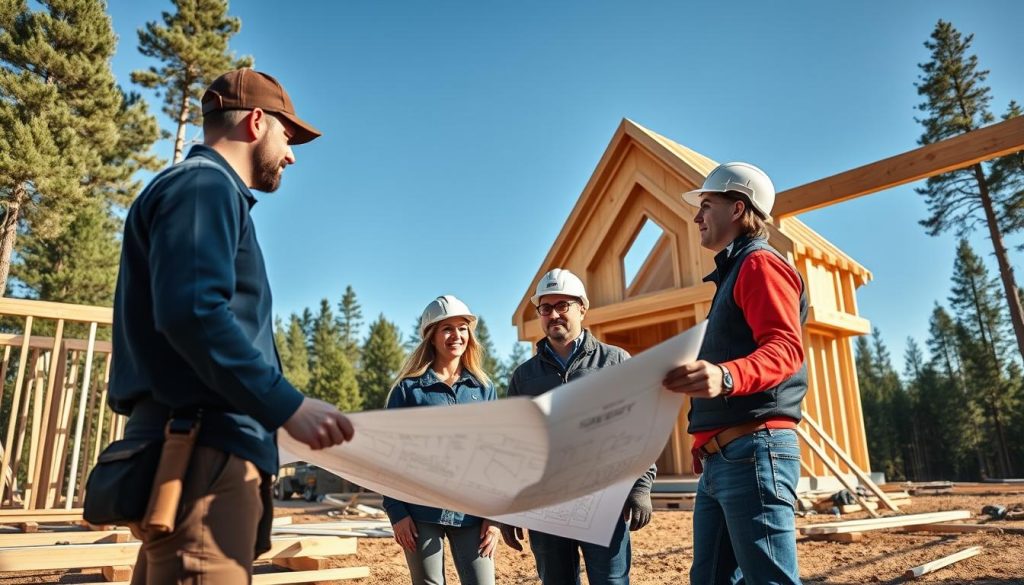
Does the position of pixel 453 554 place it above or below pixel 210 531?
below

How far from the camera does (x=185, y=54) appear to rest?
24.7m

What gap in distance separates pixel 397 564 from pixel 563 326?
14.4 ft

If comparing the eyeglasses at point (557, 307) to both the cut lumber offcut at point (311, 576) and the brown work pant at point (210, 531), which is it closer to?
the brown work pant at point (210, 531)

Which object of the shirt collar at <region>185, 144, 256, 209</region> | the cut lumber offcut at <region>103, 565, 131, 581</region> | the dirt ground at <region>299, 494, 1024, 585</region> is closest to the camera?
the shirt collar at <region>185, 144, 256, 209</region>

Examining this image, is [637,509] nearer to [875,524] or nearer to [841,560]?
[841,560]

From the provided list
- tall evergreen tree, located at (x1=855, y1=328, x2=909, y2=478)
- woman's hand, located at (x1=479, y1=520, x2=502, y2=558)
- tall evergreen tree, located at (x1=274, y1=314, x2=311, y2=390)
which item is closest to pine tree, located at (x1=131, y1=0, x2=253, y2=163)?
woman's hand, located at (x1=479, y1=520, x2=502, y2=558)

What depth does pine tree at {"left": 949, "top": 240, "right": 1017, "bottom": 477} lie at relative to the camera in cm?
4653

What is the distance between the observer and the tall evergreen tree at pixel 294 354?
64188mm

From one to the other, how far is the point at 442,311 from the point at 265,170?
2.17 metres

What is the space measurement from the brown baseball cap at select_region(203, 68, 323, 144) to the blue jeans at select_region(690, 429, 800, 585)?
198 cm

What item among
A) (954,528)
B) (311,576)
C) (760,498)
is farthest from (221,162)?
(954,528)

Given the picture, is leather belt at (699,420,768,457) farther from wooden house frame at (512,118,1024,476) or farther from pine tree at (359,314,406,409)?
pine tree at (359,314,406,409)

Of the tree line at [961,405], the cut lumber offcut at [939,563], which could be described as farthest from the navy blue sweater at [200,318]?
the tree line at [961,405]

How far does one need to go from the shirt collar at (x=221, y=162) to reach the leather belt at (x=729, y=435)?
6.16 feet
